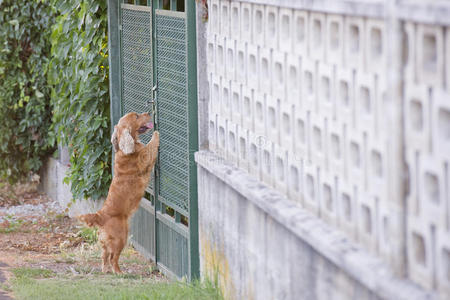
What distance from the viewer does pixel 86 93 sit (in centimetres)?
957

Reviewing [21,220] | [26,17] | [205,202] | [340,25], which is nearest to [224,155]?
[205,202]

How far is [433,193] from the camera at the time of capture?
3.05 m

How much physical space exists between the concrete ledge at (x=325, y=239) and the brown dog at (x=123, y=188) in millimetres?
2331

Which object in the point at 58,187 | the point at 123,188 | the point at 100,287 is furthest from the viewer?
the point at 58,187

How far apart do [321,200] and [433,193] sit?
118 centimetres

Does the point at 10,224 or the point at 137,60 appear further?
the point at 10,224

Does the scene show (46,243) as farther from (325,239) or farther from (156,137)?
(325,239)

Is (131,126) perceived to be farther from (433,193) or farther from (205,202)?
(433,193)

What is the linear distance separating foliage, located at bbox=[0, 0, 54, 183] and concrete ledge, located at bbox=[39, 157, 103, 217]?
0.75ft

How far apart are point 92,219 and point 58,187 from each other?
14.0ft

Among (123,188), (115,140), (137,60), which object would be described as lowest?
(123,188)

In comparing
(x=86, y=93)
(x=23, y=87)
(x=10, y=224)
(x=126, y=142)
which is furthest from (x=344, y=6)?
(x=23, y=87)

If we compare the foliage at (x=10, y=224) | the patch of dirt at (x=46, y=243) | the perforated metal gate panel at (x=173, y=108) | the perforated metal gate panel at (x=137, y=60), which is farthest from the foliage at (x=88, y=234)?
the perforated metal gate panel at (x=173, y=108)

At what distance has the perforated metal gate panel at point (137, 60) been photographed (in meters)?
8.16
